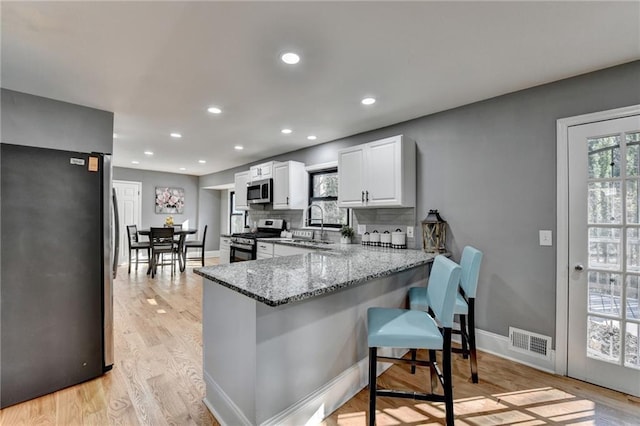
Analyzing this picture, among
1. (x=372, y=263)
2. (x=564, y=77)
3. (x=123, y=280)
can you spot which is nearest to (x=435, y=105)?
(x=564, y=77)

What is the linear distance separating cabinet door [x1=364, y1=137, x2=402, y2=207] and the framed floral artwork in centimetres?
643

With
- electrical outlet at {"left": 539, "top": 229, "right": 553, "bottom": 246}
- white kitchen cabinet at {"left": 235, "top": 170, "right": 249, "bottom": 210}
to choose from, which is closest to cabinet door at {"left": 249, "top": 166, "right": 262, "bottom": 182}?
white kitchen cabinet at {"left": 235, "top": 170, "right": 249, "bottom": 210}

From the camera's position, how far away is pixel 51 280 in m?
1.99

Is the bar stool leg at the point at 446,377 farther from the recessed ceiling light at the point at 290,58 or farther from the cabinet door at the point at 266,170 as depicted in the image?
the cabinet door at the point at 266,170

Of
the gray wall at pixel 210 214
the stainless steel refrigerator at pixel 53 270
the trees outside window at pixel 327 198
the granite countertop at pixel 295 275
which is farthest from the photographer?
the gray wall at pixel 210 214

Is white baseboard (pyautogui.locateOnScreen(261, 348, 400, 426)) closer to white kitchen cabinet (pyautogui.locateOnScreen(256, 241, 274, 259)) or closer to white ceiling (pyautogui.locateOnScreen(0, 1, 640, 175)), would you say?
white ceiling (pyautogui.locateOnScreen(0, 1, 640, 175))

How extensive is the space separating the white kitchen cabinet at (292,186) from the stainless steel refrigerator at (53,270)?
8.38ft

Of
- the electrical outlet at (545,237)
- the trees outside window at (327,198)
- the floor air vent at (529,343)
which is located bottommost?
the floor air vent at (529,343)

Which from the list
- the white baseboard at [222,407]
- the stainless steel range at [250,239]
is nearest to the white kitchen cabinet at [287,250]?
the stainless steel range at [250,239]

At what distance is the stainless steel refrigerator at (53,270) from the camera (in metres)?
1.85

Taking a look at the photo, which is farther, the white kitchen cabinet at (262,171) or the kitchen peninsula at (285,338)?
the white kitchen cabinet at (262,171)

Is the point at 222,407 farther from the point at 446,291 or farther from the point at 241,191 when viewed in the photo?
the point at 241,191

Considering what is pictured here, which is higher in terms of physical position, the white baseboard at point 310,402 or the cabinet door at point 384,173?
the cabinet door at point 384,173

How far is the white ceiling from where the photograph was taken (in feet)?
5.04
